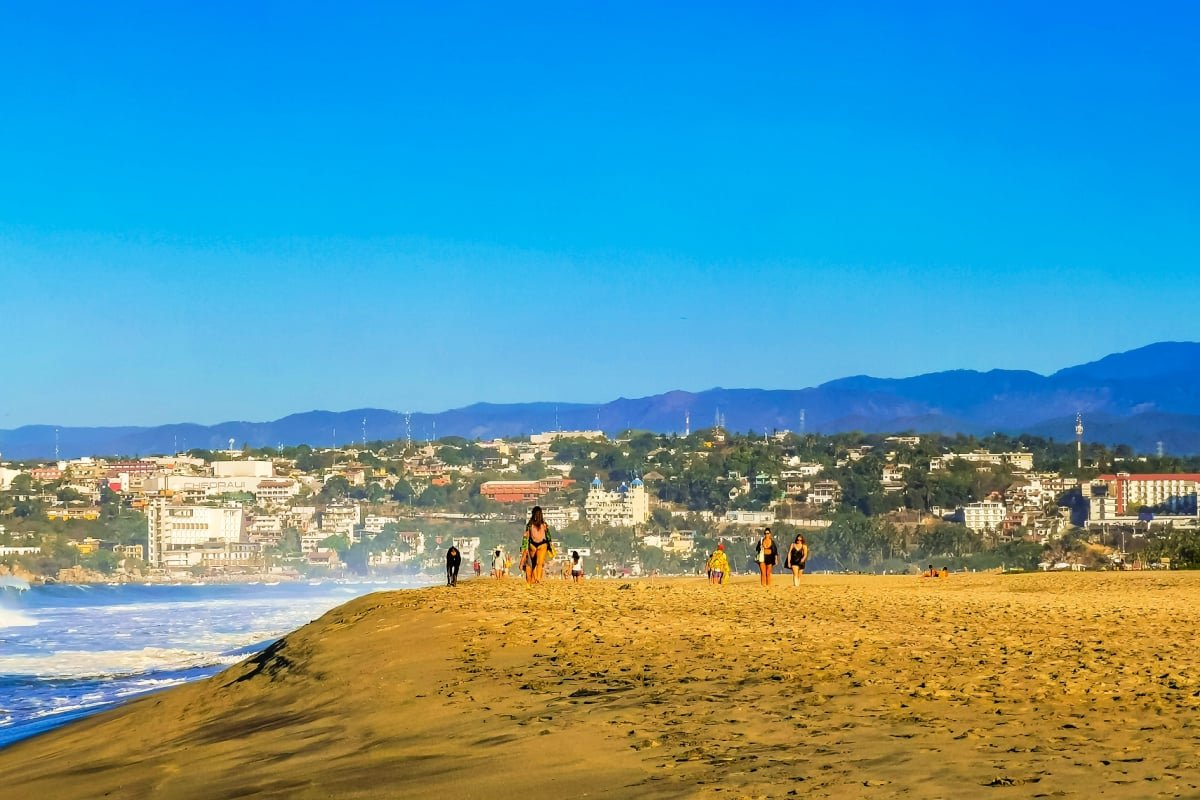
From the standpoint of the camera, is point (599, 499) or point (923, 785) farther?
point (599, 499)

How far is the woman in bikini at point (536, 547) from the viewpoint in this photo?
2364 centimetres

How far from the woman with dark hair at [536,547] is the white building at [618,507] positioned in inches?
3362

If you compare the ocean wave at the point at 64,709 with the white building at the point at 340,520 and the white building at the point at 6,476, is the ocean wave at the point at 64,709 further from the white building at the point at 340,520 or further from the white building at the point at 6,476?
the white building at the point at 6,476

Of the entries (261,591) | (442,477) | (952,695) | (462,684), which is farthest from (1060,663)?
(442,477)

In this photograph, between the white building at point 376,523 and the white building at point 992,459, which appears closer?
the white building at point 376,523

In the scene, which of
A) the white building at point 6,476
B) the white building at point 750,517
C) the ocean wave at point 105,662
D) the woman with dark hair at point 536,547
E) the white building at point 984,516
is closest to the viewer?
the woman with dark hair at point 536,547

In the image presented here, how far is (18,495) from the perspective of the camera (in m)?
135

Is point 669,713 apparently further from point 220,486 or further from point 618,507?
point 220,486

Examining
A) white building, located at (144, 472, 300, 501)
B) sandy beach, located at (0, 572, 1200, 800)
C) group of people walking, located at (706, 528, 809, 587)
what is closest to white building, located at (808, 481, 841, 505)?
white building, located at (144, 472, 300, 501)

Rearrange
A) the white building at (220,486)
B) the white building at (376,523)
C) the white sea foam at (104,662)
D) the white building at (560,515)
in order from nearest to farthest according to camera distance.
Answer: the white sea foam at (104,662)
the white building at (560,515)
the white building at (376,523)
the white building at (220,486)

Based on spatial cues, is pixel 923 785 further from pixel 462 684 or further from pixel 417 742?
pixel 462 684

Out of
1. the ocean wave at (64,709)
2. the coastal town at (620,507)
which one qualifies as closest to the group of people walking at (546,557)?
the ocean wave at (64,709)

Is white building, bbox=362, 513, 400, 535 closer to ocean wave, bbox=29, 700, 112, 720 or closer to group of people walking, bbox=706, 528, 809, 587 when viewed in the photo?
group of people walking, bbox=706, 528, 809, 587

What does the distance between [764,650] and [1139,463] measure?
13491cm
